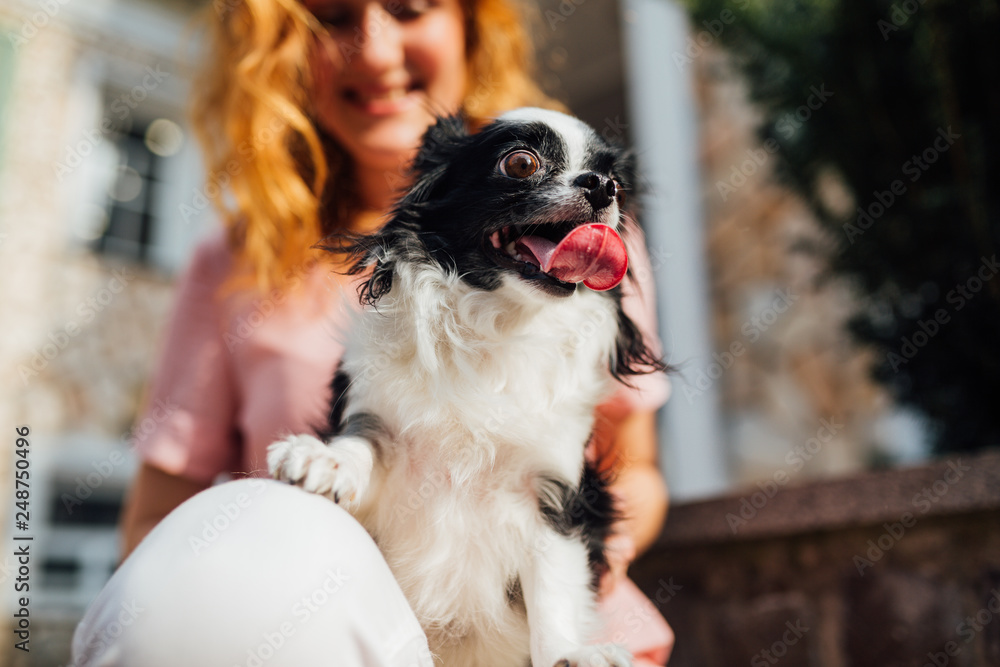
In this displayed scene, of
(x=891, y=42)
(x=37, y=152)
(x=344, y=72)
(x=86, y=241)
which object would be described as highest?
(x=891, y=42)

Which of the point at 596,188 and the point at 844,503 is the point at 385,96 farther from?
the point at 844,503

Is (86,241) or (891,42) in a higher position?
(891,42)

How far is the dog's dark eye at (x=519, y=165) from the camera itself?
0.97 m

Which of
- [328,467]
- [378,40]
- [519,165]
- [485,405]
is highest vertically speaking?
[519,165]

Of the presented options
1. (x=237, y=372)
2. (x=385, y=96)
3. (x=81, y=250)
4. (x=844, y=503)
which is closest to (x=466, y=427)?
(x=385, y=96)

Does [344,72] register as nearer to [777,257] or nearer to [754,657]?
[754,657]

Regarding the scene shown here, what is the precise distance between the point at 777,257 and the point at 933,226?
201 cm

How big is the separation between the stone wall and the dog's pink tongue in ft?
4.60

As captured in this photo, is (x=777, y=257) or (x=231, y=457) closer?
(x=231, y=457)

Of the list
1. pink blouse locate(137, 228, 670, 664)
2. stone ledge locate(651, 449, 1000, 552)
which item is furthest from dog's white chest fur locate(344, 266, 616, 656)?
stone ledge locate(651, 449, 1000, 552)

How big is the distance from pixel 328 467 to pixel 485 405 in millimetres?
219

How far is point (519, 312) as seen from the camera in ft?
3.34

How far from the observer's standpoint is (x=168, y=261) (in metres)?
6.29

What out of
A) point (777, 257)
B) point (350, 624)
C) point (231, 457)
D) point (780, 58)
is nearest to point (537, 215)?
point (350, 624)
